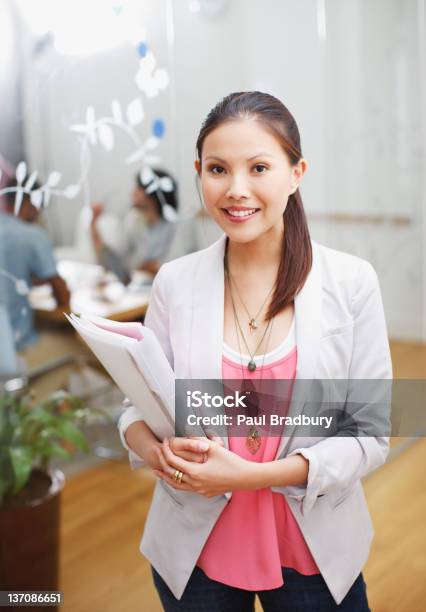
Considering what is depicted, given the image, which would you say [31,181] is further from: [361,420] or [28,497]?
[361,420]

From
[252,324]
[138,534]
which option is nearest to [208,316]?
[252,324]

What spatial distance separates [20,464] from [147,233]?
35.3 inches

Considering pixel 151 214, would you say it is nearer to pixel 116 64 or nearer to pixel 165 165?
pixel 165 165

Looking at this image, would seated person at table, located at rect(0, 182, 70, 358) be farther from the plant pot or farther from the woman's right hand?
the woman's right hand

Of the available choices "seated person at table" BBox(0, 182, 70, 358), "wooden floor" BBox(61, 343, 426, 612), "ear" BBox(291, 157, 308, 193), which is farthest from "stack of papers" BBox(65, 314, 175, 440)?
"seated person at table" BBox(0, 182, 70, 358)

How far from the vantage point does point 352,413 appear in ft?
3.43

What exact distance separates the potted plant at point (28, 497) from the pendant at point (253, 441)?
40.2 inches

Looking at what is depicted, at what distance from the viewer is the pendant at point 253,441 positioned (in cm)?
104

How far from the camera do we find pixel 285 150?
98 centimetres

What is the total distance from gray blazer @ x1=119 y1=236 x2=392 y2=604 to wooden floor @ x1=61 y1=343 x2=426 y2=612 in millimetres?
513

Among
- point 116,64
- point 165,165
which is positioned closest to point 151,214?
point 165,165

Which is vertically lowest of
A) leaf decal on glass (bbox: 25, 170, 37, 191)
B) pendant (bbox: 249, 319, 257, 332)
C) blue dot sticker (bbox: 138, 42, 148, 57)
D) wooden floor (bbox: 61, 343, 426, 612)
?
wooden floor (bbox: 61, 343, 426, 612)

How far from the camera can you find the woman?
3.20ft

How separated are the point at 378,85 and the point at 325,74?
16.0 inches
